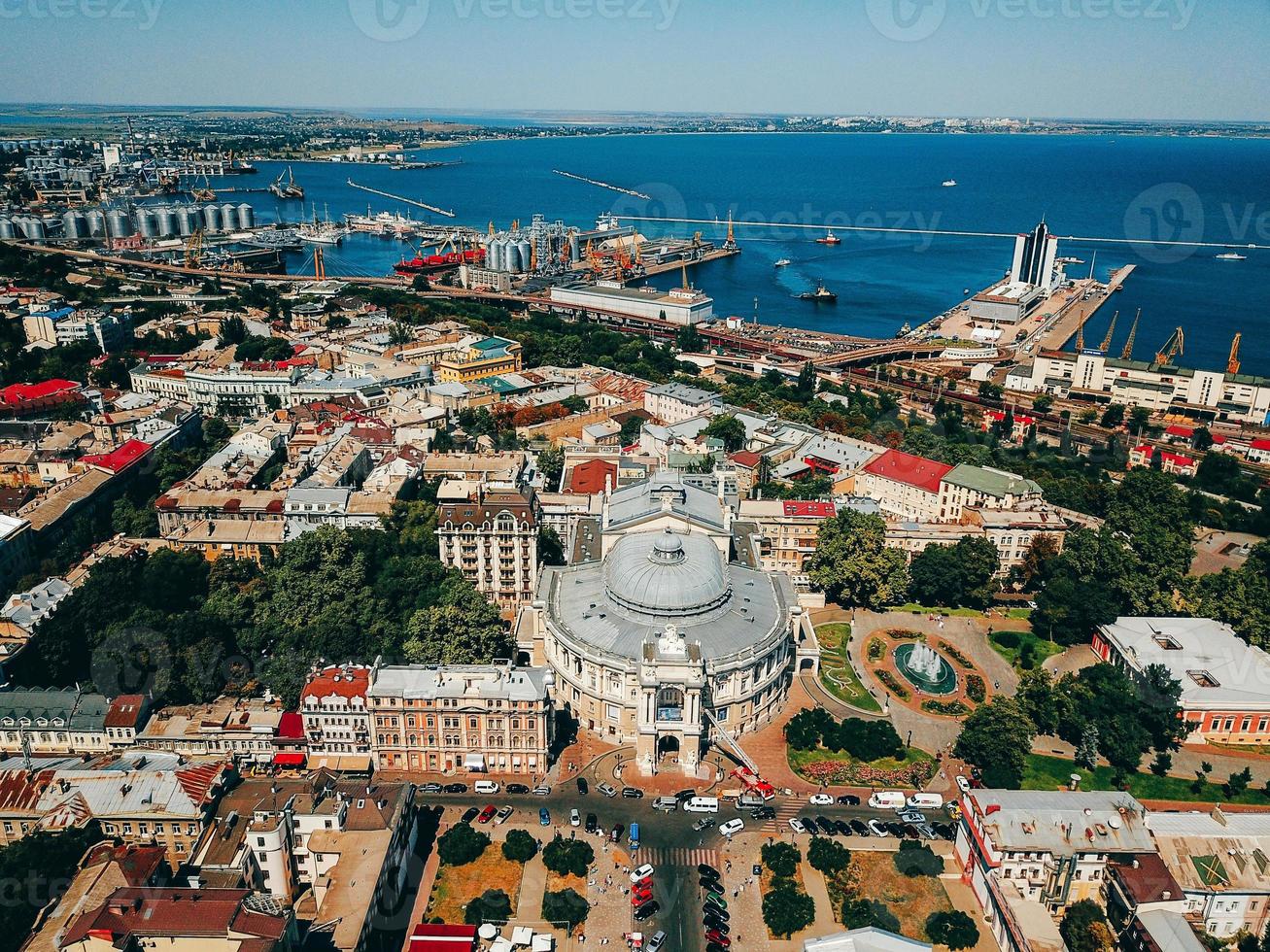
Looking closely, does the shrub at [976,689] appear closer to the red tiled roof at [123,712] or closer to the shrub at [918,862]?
the shrub at [918,862]

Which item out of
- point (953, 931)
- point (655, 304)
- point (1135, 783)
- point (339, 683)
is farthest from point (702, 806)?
point (655, 304)

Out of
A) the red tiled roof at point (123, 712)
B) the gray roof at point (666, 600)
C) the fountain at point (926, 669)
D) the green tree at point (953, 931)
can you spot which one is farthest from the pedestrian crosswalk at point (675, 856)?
the red tiled roof at point (123, 712)

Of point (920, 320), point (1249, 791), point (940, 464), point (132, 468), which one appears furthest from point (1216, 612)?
point (920, 320)

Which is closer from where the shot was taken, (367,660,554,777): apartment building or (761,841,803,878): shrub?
(761,841,803,878): shrub

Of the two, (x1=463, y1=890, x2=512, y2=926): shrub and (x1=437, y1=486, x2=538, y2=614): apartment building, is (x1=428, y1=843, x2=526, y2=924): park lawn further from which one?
(x1=437, y1=486, x2=538, y2=614): apartment building

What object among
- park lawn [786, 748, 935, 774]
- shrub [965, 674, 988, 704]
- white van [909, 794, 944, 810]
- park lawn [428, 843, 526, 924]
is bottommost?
park lawn [428, 843, 526, 924]

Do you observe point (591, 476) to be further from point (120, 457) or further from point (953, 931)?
point (953, 931)

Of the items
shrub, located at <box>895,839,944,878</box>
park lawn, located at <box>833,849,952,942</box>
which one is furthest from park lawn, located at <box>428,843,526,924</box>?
shrub, located at <box>895,839,944,878</box>
